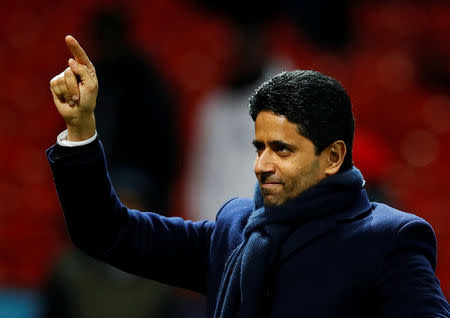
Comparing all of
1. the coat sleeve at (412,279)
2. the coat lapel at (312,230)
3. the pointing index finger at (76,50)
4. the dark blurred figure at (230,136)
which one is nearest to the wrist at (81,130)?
the pointing index finger at (76,50)

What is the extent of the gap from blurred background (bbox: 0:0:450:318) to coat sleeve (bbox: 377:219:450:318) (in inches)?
63.5

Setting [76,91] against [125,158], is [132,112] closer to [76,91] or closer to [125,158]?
[125,158]

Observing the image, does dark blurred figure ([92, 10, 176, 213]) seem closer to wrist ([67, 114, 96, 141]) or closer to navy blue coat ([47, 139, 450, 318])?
navy blue coat ([47, 139, 450, 318])

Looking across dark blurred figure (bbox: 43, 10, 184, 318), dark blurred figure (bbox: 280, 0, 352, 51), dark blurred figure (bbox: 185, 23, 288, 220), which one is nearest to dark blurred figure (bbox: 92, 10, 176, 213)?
dark blurred figure (bbox: 43, 10, 184, 318)

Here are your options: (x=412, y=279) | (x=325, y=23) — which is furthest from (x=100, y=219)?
(x=325, y=23)

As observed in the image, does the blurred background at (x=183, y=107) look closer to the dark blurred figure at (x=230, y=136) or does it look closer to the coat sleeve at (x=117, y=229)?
the dark blurred figure at (x=230, y=136)

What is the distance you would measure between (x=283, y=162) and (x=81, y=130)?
0.50 m

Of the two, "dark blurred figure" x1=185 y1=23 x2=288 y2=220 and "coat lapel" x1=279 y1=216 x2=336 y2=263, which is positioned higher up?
"coat lapel" x1=279 y1=216 x2=336 y2=263

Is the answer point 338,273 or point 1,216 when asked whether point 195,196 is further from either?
point 338,273

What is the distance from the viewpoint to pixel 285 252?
2.29 meters

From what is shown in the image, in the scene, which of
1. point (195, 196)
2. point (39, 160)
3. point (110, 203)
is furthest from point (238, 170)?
point (110, 203)

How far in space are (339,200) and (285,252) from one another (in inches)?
6.6

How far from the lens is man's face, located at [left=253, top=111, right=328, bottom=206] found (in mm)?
2258

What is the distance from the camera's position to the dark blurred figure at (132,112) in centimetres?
489
